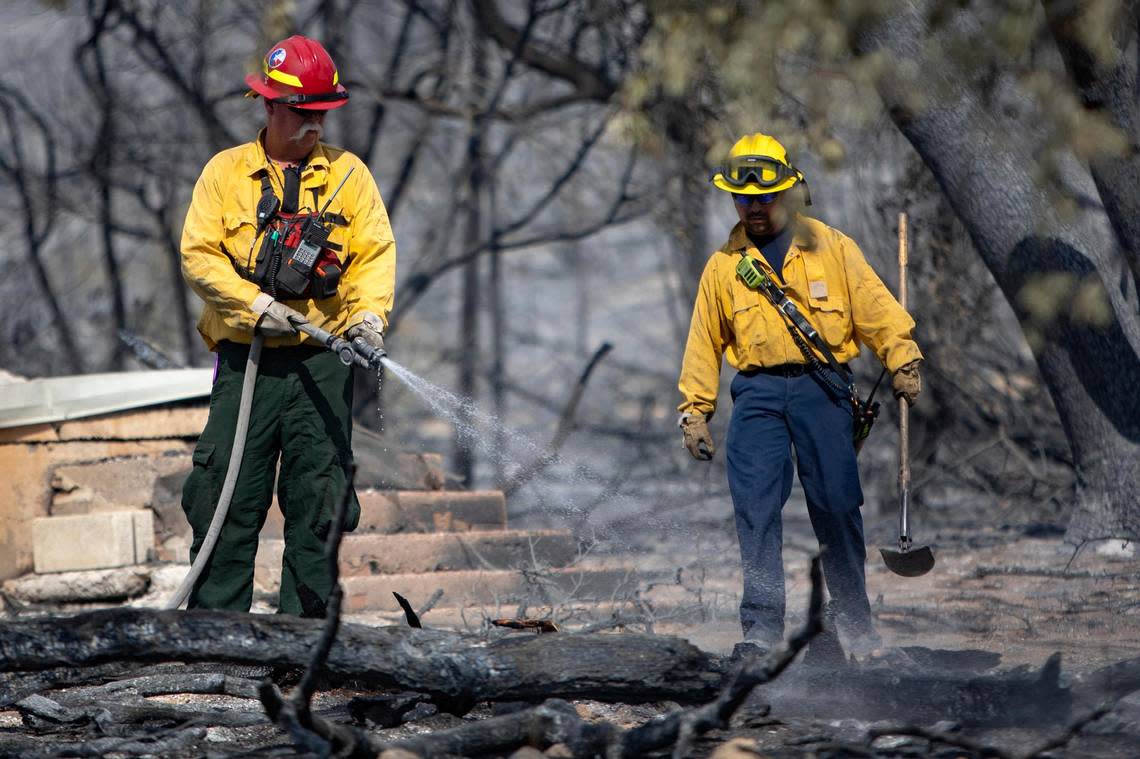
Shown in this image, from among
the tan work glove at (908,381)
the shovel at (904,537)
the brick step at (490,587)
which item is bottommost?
the brick step at (490,587)

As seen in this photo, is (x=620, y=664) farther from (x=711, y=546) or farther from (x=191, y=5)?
(x=191, y=5)

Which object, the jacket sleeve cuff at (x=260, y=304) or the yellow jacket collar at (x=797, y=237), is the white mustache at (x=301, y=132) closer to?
the jacket sleeve cuff at (x=260, y=304)

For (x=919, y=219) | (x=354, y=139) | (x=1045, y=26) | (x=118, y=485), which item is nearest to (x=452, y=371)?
(x=354, y=139)

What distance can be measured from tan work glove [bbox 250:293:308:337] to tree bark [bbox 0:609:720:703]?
122cm

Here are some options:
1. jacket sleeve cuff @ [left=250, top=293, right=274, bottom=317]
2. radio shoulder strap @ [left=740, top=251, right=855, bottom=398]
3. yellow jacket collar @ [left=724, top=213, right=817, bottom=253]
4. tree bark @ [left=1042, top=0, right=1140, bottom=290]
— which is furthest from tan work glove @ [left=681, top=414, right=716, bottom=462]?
tree bark @ [left=1042, top=0, right=1140, bottom=290]

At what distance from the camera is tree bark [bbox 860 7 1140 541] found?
7.25 m

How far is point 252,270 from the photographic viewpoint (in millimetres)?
5227

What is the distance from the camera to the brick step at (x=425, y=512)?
25.6ft

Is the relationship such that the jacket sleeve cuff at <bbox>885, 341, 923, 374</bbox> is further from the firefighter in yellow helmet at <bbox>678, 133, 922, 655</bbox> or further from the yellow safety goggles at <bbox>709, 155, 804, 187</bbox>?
the yellow safety goggles at <bbox>709, 155, 804, 187</bbox>

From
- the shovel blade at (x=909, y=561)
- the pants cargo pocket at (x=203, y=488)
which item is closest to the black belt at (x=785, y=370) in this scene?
the shovel blade at (x=909, y=561)

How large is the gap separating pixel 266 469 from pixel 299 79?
4.63 feet

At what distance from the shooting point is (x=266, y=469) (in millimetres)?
5367

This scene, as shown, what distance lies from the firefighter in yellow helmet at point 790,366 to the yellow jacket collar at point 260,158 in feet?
4.90

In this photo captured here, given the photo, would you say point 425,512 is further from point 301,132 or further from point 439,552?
point 301,132
